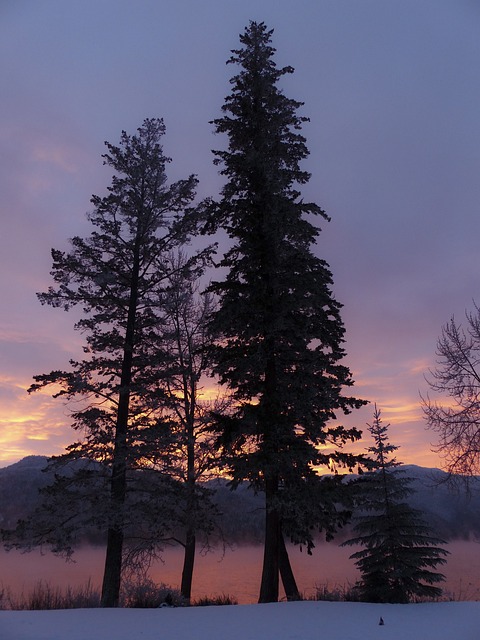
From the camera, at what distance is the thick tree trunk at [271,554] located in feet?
43.5

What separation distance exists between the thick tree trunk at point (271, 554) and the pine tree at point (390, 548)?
3161 millimetres

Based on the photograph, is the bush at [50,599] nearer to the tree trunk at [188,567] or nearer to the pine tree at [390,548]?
the tree trunk at [188,567]

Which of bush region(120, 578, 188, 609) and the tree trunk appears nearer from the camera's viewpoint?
bush region(120, 578, 188, 609)

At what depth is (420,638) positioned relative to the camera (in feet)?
29.5

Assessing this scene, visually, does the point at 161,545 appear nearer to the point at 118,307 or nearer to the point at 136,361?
the point at 136,361

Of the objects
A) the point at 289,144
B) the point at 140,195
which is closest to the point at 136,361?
the point at 140,195

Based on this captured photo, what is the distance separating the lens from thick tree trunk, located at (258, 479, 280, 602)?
13273 mm

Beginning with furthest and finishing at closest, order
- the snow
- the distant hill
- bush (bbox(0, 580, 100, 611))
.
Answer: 1. the distant hill
2. bush (bbox(0, 580, 100, 611))
3. the snow

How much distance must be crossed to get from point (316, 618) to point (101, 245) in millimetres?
13039

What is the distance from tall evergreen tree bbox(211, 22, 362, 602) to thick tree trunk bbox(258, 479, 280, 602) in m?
0.03

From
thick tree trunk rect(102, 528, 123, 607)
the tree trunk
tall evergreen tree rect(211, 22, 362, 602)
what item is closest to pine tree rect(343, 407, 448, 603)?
Result: tall evergreen tree rect(211, 22, 362, 602)

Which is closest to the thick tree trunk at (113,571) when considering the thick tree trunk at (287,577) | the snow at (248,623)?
the snow at (248,623)

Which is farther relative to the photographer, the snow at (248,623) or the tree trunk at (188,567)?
the tree trunk at (188,567)

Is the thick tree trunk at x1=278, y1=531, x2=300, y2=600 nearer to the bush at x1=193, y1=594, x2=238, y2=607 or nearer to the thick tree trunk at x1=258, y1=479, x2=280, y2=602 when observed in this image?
the bush at x1=193, y1=594, x2=238, y2=607
